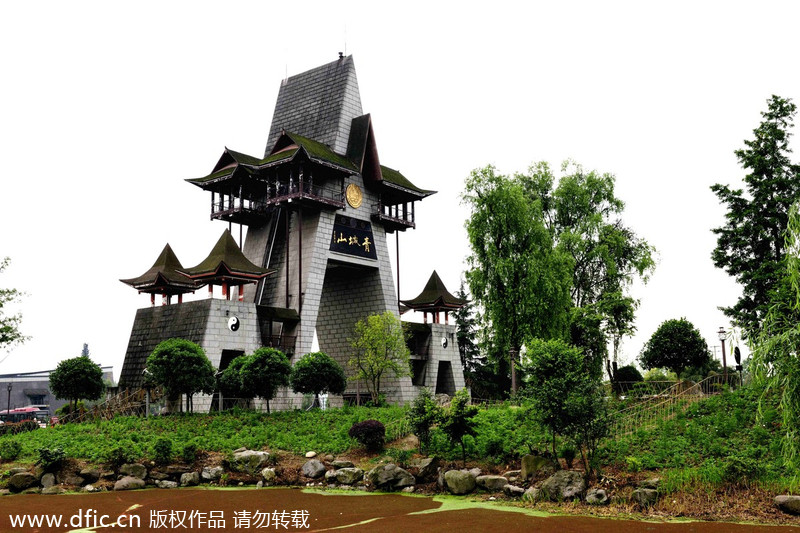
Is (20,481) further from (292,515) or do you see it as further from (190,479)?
(292,515)

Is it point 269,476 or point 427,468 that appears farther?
point 269,476

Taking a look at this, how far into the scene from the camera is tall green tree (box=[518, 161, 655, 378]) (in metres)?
37.0

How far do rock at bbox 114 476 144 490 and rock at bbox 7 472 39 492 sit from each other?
2187 mm

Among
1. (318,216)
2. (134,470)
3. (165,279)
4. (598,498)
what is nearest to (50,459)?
(134,470)

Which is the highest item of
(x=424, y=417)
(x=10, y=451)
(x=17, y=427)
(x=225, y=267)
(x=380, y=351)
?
(x=225, y=267)

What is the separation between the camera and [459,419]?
746 inches

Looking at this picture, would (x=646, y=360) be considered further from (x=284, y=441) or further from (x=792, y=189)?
(x=284, y=441)

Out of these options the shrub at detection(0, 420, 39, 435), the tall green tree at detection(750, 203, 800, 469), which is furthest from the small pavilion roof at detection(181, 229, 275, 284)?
the tall green tree at detection(750, 203, 800, 469)

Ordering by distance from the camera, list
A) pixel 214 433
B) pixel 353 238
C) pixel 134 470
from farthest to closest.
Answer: pixel 353 238, pixel 214 433, pixel 134 470

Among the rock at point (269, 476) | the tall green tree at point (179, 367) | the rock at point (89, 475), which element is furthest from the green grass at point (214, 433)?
the rock at point (269, 476)

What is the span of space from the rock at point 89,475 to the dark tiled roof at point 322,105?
22.9 m

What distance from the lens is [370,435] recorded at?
2119 cm

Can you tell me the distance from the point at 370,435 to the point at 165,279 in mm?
15762

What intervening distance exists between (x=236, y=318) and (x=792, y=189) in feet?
78.3
